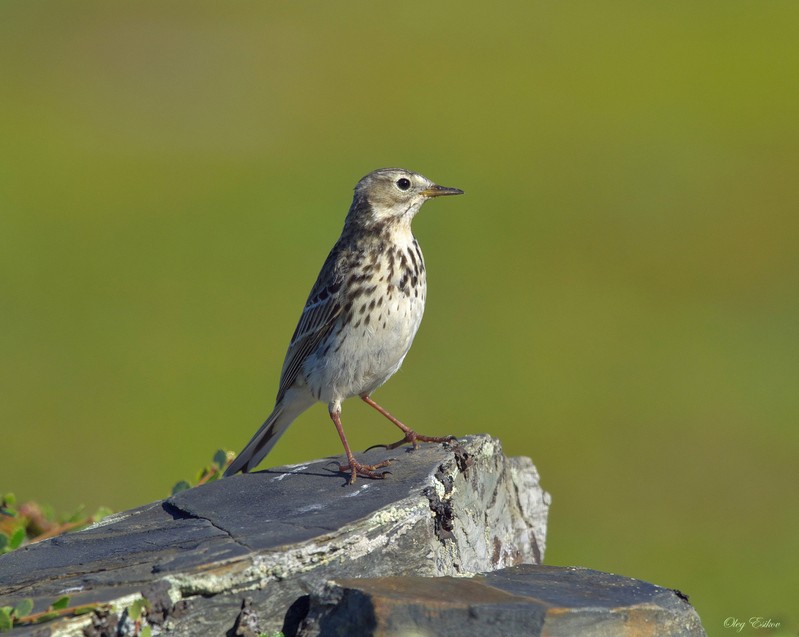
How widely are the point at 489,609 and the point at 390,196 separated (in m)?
4.00

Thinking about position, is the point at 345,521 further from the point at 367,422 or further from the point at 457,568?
the point at 367,422

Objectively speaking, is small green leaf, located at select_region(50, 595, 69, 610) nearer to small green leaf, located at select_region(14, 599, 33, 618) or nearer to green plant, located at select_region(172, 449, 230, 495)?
small green leaf, located at select_region(14, 599, 33, 618)

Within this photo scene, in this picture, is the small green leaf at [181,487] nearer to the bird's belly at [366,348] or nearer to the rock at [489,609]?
the bird's belly at [366,348]

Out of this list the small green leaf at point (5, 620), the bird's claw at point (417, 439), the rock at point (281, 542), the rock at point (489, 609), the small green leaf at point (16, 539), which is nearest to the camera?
the small green leaf at point (5, 620)

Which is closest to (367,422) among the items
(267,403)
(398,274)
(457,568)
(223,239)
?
(267,403)

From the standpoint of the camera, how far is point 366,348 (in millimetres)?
8281

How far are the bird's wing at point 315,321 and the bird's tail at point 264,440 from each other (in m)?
0.11

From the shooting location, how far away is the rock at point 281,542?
5.54 metres

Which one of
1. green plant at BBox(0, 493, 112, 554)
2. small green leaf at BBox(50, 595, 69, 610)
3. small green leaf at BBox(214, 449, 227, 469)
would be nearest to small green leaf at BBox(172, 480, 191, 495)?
small green leaf at BBox(214, 449, 227, 469)

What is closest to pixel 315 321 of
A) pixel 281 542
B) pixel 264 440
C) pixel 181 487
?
pixel 264 440

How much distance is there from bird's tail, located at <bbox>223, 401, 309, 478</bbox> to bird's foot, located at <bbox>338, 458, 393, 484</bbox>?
1303mm

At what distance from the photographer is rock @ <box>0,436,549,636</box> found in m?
5.54

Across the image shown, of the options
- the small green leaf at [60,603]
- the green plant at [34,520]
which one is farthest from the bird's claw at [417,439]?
the small green leaf at [60,603]

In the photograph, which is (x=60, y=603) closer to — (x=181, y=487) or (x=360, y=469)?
(x=360, y=469)
